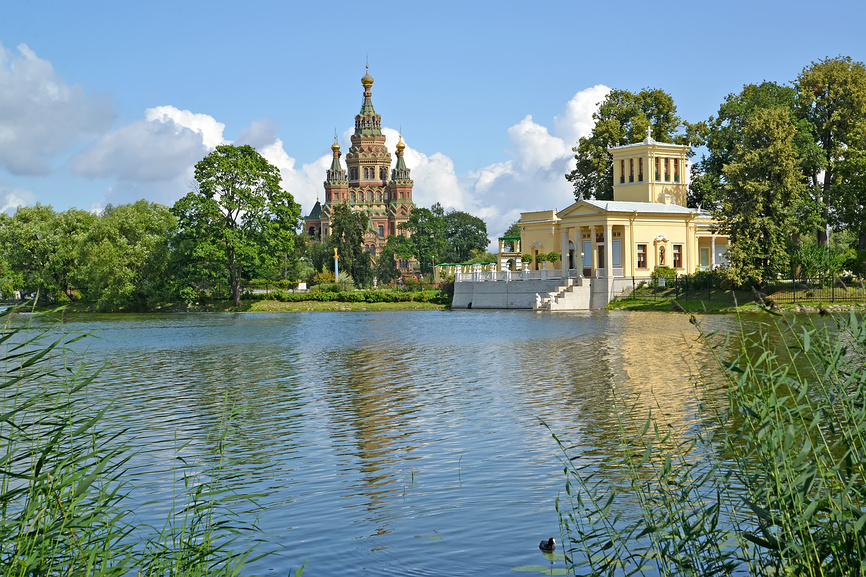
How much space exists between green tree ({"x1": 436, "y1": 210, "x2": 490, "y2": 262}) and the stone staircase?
71834 mm

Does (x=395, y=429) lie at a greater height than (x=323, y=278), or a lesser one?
lesser

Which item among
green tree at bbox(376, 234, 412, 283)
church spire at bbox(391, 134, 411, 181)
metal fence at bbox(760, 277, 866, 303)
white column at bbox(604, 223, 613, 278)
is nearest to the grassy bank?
white column at bbox(604, 223, 613, 278)

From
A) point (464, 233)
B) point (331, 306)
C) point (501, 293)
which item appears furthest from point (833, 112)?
point (464, 233)

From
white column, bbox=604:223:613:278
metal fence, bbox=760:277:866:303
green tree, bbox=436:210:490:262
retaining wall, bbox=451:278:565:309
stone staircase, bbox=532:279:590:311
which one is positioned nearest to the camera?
metal fence, bbox=760:277:866:303

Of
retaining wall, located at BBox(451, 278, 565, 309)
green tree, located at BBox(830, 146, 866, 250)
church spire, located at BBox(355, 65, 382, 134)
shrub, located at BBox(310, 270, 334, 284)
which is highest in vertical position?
church spire, located at BBox(355, 65, 382, 134)

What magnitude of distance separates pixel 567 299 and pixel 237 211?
2553 centimetres

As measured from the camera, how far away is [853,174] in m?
48.6

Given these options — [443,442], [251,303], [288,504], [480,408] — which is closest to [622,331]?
[480,408]

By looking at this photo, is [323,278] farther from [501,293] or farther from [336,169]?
[336,169]

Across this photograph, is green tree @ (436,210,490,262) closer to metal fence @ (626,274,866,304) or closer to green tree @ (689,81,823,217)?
green tree @ (689,81,823,217)

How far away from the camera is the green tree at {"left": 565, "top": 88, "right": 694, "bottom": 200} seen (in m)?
68.4

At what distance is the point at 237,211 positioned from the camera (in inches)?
2559

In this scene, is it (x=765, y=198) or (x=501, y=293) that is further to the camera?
(x=501, y=293)

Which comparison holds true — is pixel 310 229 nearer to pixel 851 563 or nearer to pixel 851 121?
pixel 851 121
